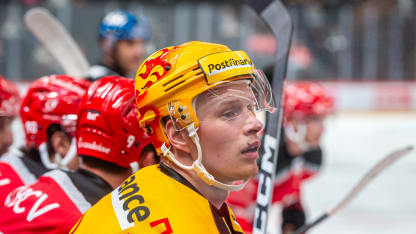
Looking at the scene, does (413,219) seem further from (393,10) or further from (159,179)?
(393,10)

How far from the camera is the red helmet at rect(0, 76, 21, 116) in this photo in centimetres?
262

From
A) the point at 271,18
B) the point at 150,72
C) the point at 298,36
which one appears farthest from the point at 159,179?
the point at 298,36

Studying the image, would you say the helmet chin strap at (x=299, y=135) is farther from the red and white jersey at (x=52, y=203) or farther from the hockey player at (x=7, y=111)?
the red and white jersey at (x=52, y=203)

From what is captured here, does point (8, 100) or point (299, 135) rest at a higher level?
point (8, 100)

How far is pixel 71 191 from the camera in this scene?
164 centimetres

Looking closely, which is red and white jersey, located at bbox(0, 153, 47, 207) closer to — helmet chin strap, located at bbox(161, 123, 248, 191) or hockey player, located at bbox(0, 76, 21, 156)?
hockey player, located at bbox(0, 76, 21, 156)

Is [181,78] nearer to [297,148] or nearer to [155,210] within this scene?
[155,210]

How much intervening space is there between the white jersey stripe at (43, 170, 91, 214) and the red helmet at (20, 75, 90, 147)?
20.6 inches

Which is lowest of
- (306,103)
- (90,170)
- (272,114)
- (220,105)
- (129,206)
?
(306,103)

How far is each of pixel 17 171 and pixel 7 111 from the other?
1.98ft

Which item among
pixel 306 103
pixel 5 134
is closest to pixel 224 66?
pixel 5 134

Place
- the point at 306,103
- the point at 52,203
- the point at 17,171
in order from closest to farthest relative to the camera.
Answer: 1. the point at 52,203
2. the point at 17,171
3. the point at 306,103

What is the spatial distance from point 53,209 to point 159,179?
0.48 metres

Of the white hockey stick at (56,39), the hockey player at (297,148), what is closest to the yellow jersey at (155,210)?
the white hockey stick at (56,39)
